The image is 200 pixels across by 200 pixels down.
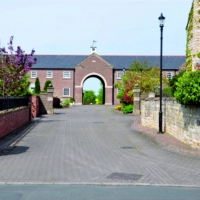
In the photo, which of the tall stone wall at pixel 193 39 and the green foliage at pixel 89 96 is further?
the green foliage at pixel 89 96

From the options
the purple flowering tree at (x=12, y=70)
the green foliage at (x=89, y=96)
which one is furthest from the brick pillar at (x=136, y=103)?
the green foliage at (x=89, y=96)

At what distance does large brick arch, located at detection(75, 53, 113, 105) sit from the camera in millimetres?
67062

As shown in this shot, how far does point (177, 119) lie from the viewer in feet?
49.3

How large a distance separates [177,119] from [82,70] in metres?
53.4

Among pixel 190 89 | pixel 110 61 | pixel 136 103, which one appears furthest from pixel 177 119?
pixel 110 61

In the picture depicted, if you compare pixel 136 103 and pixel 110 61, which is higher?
pixel 110 61

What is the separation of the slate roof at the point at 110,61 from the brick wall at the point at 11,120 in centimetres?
4635

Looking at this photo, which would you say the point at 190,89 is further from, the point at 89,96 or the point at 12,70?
the point at 89,96

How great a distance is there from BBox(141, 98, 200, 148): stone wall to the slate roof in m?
48.2

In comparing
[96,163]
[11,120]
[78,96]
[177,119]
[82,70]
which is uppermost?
[82,70]

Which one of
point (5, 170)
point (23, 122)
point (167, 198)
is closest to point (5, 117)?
point (23, 122)

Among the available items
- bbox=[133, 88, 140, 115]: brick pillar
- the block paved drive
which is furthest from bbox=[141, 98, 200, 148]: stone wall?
bbox=[133, 88, 140, 115]: brick pillar

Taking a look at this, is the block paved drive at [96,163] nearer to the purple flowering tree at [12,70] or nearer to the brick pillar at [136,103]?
the purple flowering tree at [12,70]

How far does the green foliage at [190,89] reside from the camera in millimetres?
12094
